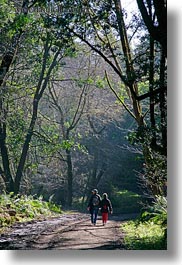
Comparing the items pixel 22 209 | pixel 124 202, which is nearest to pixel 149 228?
pixel 124 202

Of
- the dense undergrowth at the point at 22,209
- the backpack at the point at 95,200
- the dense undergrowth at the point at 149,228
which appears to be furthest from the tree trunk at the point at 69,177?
the dense undergrowth at the point at 149,228

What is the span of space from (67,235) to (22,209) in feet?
2.23

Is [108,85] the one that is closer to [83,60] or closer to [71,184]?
[83,60]

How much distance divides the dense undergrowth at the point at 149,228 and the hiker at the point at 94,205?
25 centimetres

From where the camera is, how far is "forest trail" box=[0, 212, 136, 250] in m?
4.05

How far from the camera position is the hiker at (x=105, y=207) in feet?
14.0

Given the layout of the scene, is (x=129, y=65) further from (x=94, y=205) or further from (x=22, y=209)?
(x=22, y=209)

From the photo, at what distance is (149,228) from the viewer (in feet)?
14.3

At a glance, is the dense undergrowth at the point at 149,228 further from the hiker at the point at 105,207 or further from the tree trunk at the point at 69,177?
the tree trunk at the point at 69,177

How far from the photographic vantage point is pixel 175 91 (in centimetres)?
414

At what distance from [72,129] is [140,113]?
0.63m

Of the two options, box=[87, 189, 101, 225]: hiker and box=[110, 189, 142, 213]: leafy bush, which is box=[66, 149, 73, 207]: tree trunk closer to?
box=[87, 189, 101, 225]: hiker

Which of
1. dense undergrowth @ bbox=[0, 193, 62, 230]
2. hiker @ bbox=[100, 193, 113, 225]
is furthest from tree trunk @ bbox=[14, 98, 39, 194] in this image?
hiker @ bbox=[100, 193, 113, 225]

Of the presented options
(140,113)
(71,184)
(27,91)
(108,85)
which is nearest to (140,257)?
(71,184)
